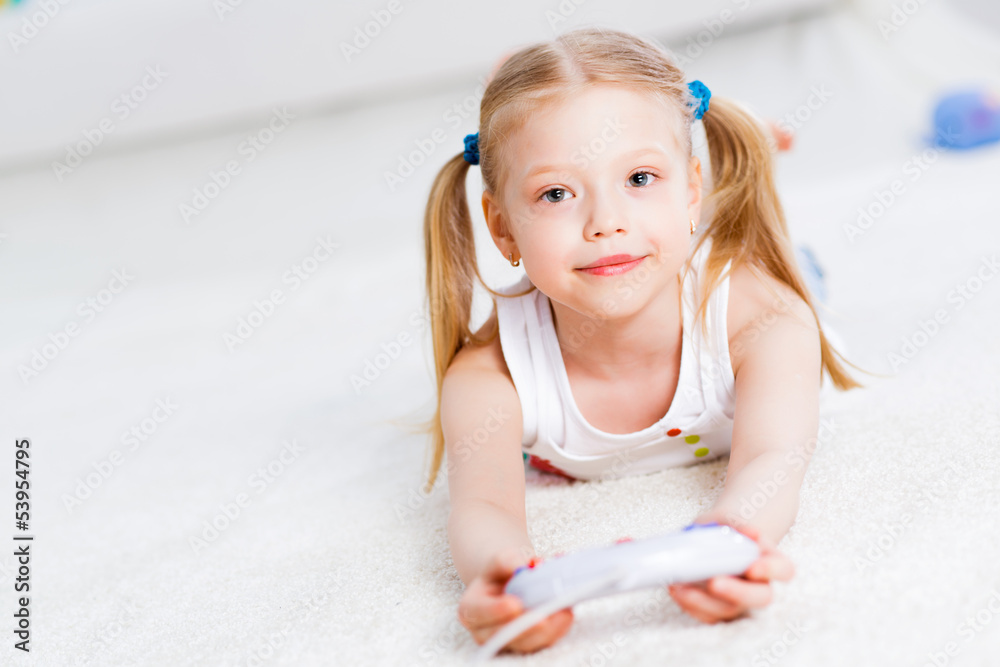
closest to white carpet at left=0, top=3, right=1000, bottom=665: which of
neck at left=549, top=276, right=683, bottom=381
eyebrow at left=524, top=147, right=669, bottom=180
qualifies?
neck at left=549, top=276, right=683, bottom=381

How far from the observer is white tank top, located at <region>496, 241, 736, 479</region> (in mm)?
973

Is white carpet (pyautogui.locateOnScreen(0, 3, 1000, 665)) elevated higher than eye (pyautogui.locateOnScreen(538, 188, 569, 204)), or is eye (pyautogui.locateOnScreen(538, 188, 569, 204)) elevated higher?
eye (pyautogui.locateOnScreen(538, 188, 569, 204))

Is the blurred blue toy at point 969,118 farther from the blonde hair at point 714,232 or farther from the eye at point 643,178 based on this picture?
the eye at point 643,178

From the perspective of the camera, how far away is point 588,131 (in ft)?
2.77

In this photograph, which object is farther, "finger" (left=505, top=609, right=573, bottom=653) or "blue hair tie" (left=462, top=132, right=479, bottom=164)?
"blue hair tie" (left=462, top=132, right=479, bottom=164)

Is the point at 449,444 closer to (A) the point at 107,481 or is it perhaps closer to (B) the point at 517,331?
(B) the point at 517,331

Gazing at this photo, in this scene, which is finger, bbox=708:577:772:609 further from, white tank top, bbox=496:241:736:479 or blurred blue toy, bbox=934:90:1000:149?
blurred blue toy, bbox=934:90:1000:149

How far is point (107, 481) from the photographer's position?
129 cm

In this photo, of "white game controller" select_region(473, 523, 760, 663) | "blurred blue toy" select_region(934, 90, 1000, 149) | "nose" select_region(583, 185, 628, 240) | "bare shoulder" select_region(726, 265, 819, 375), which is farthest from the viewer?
"blurred blue toy" select_region(934, 90, 1000, 149)

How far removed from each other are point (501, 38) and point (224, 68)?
0.77 m

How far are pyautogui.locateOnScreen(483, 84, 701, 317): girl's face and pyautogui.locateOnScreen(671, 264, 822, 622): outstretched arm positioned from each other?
137 millimetres

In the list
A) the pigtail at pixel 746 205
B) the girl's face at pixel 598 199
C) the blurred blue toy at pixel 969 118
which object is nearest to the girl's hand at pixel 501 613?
the girl's face at pixel 598 199

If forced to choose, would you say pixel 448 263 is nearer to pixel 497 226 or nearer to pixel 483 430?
pixel 497 226

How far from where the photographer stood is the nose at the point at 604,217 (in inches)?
32.3
